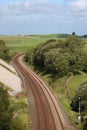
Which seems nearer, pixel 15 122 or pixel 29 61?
pixel 15 122

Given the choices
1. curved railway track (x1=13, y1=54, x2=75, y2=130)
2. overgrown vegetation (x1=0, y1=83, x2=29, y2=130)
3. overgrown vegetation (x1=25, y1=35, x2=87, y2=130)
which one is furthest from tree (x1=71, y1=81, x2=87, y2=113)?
overgrown vegetation (x1=0, y1=83, x2=29, y2=130)

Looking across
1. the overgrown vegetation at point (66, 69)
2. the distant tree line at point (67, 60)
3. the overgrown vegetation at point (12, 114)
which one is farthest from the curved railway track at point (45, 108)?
the distant tree line at point (67, 60)

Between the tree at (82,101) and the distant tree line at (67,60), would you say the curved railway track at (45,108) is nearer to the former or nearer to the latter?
the tree at (82,101)

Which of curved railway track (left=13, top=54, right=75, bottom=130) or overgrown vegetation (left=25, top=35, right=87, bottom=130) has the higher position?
overgrown vegetation (left=25, top=35, right=87, bottom=130)

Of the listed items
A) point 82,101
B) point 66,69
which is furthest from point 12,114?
point 66,69

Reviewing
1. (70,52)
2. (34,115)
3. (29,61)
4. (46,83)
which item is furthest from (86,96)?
(29,61)

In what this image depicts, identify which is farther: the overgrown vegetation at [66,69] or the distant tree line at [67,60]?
Answer: the distant tree line at [67,60]

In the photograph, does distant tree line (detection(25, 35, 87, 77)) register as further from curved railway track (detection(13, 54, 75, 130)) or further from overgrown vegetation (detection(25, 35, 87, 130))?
curved railway track (detection(13, 54, 75, 130))

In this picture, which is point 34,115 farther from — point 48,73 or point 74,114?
point 48,73
